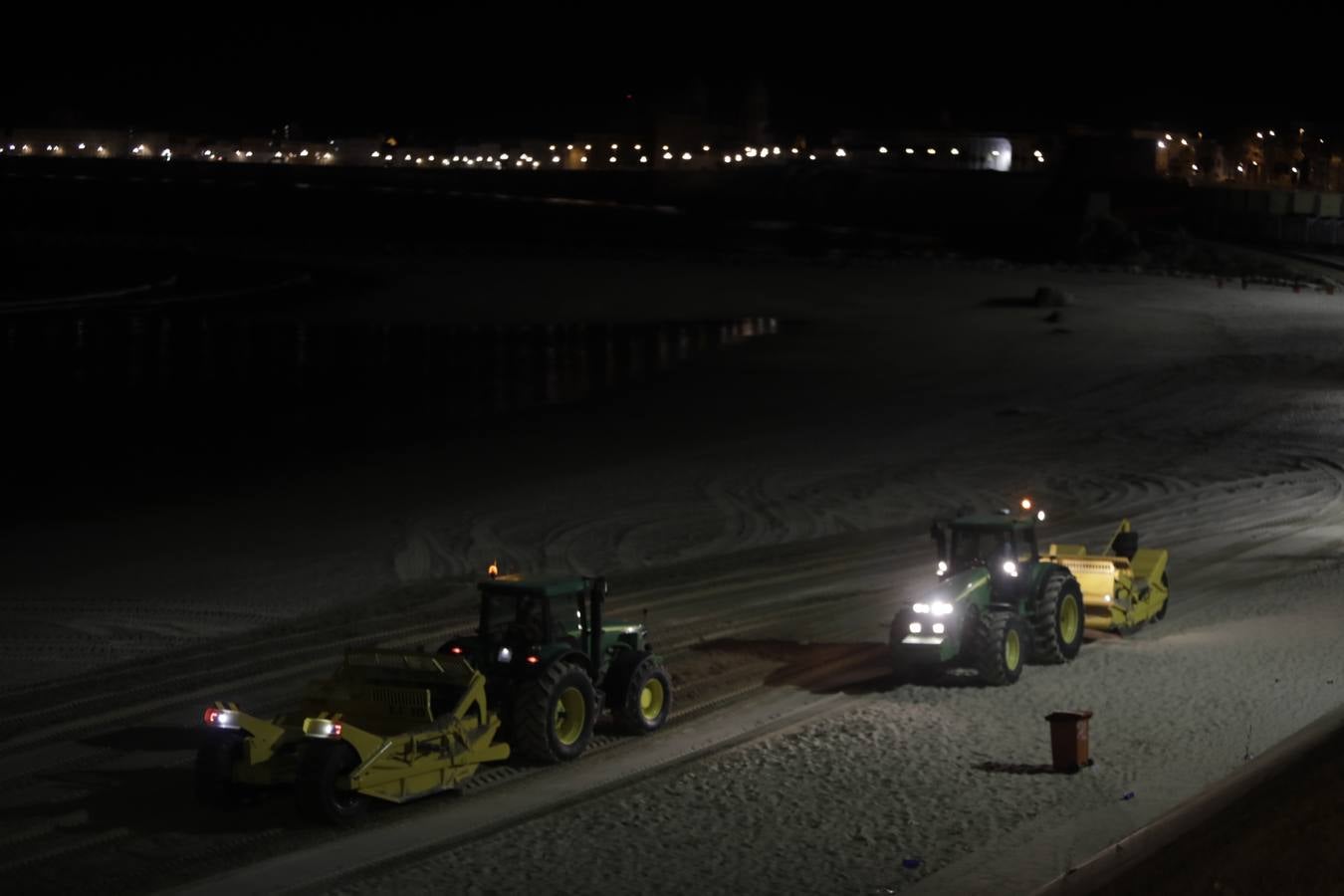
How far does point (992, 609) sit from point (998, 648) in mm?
403

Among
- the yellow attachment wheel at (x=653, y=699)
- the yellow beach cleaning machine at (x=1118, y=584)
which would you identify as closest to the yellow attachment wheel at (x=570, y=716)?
the yellow attachment wheel at (x=653, y=699)

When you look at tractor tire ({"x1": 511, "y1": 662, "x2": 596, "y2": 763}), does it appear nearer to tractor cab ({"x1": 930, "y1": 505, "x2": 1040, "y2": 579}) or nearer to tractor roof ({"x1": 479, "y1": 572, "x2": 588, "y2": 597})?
tractor roof ({"x1": 479, "y1": 572, "x2": 588, "y2": 597})

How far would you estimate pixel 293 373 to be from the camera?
3369 cm

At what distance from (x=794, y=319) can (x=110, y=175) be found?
138 meters

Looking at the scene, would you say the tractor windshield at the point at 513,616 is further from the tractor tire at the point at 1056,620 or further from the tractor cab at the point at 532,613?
the tractor tire at the point at 1056,620

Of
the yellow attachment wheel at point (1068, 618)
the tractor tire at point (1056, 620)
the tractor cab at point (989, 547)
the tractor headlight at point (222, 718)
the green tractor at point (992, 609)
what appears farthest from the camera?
the yellow attachment wheel at point (1068, 618)

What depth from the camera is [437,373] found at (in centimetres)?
3338

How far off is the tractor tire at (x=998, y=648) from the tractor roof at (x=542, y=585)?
348 centimetres

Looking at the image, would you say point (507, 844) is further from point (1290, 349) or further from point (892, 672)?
point (1290, 349)

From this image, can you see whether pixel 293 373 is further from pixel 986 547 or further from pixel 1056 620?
pixel 1056 620

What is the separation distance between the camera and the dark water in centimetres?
2719

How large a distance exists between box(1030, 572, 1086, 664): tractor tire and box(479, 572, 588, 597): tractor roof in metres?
4.26

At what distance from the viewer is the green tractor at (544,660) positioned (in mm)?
10711

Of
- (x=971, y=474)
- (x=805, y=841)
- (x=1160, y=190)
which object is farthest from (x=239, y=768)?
(x=1160, y=190)
